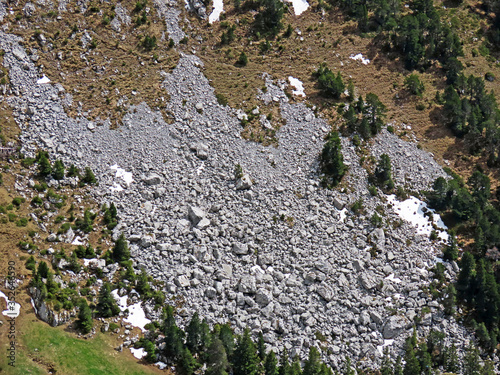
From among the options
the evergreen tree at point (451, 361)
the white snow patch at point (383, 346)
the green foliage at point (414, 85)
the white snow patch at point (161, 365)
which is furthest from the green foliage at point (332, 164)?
the white snow patch at point (161, 365)

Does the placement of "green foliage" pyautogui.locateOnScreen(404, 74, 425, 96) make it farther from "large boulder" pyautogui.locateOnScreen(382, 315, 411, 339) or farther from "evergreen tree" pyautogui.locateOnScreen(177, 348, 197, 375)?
"evergreen tree" pyautogui.locateOnScreen(177, 348, 197, 375)

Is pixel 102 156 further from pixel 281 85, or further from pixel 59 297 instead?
pixel 281 85

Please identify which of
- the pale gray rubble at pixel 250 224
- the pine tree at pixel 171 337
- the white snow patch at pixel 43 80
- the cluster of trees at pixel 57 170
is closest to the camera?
the pine tree at pixel 171 337

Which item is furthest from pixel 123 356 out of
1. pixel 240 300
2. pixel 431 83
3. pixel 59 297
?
pixel 431 83

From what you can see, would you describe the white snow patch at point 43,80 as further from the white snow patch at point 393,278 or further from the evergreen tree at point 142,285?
the white snow patch at point 393,278

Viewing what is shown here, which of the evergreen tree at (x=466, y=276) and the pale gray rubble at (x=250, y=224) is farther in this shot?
the evergreen tree at (x=466, y=276)

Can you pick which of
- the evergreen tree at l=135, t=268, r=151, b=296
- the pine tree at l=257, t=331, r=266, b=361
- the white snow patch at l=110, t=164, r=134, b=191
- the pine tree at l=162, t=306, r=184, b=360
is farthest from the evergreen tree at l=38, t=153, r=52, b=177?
the pine tree at l=257, t=331, r=266, b=361
